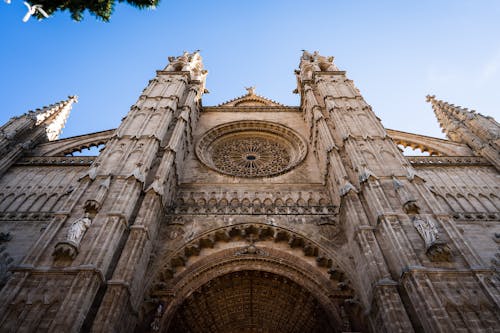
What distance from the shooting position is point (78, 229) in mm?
8633

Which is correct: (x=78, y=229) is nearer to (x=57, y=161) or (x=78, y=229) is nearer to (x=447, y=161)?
(x=57, y=161)

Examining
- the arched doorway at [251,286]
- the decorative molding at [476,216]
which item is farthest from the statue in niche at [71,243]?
the decorative molding at [476,216]

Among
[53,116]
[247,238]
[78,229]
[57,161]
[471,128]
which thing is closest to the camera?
[78,229]

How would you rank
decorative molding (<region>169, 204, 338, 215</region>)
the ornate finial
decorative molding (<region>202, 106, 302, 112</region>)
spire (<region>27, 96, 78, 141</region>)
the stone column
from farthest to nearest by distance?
the ornate finial → decorative molding (<region>202, 106, 302, 112</region>) → spire (<region>27, 96, 78, 141</region>) → decorative molding (<region>169, 204, 338, 215</region>) → the stone column

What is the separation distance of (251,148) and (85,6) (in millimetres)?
12158

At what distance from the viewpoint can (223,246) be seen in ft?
35.8

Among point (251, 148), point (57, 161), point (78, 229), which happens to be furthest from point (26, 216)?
point (251, 148)

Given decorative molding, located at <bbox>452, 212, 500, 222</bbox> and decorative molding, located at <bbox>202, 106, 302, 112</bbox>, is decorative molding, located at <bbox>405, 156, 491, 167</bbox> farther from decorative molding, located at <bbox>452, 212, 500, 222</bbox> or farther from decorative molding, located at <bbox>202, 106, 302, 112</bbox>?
decorative molding, located at <bbox>202, 106, 302, 112</bbox>

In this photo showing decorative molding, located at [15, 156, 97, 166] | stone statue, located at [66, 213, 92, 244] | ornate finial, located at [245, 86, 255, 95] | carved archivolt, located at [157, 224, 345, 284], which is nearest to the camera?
stone statue, located at [66, 213, 92, 244]

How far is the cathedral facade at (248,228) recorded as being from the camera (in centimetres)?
755

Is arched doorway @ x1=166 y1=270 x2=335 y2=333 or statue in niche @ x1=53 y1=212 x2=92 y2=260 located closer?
statue in niche @ x1=53 y1=212 x2=92 y2=260

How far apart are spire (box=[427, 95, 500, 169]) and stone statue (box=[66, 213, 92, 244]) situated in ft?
51.1

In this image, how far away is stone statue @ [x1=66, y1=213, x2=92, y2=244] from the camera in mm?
8367

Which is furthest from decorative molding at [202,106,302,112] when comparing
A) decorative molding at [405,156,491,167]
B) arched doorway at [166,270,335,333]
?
arched doorway at [166,270,335,333]
